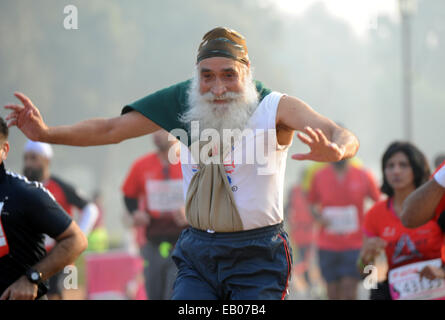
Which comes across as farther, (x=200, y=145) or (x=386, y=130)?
(x=386, y=130)

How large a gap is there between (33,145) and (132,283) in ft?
17.4

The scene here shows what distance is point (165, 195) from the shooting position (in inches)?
297

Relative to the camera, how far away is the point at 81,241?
13.9ft

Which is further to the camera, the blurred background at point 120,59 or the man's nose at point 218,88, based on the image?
the blurred background at point 120,59

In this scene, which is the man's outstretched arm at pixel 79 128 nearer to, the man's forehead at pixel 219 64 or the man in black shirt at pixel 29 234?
the man in black shirt at pixel 29 234

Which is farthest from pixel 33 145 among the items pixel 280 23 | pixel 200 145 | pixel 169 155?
pixel 280 23

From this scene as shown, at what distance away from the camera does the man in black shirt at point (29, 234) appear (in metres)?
4.05

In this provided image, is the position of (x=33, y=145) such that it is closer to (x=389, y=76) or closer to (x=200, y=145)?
(x=200, y=145)

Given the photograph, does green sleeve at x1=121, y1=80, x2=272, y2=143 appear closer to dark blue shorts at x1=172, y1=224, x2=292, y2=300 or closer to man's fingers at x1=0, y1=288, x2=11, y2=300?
dark blue shorts at x1=172, y1=224, x2=292, y2=300

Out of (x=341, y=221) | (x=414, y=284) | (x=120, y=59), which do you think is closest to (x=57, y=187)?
(x=341, y=221)

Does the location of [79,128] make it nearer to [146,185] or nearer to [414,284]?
[414,284]

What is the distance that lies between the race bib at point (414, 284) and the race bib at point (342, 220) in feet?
12.0

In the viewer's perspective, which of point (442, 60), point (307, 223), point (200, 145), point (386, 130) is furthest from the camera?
point (386, 130)

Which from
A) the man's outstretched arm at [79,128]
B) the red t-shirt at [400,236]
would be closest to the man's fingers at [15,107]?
the man's outstretched arm at [79,128]
